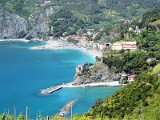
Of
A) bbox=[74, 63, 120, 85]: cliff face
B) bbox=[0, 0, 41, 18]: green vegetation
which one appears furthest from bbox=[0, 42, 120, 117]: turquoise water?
bbox=[0, 0, 41, 18]: green vegetation

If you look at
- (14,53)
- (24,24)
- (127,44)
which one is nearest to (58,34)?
(24,24)

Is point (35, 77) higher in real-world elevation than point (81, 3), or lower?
lower

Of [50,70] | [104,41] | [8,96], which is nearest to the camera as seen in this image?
[8,96]

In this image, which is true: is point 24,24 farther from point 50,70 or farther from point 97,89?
point 97,89

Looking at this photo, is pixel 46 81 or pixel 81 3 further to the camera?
pixel 81 3

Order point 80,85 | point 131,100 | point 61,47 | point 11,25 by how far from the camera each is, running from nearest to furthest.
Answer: point 131,100 < point 80,85 < point 61,47 < point 11,25

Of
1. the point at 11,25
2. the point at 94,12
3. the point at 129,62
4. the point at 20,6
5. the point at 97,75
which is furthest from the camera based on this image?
the point at 20,6

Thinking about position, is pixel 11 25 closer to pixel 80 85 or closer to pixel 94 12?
pixel 94 12

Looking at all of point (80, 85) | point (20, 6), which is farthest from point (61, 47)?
point (20, 6)

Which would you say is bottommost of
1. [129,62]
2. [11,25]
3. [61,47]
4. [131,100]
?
[61,47]
